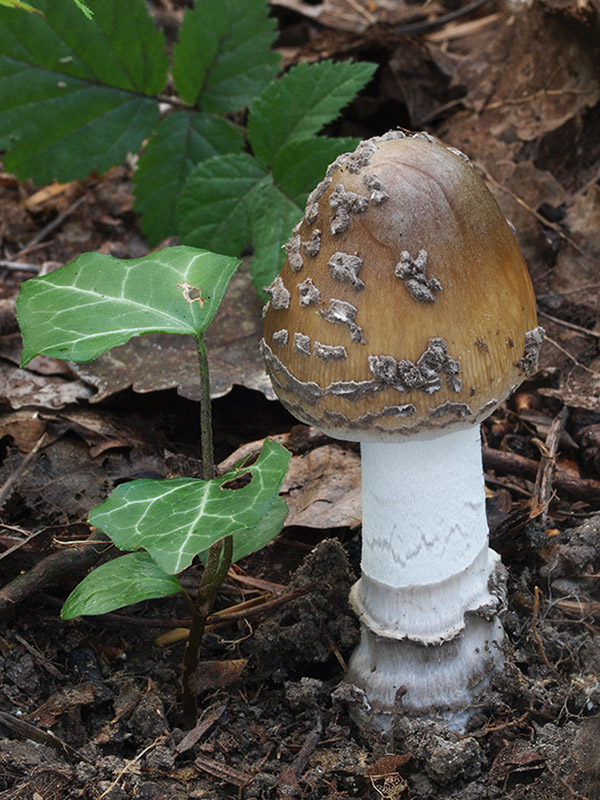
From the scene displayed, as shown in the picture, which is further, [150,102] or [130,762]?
[150,102]

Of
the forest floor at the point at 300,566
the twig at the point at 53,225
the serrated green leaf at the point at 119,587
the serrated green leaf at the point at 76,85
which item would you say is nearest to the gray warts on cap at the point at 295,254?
the serrated green leaf at the point at 119,587

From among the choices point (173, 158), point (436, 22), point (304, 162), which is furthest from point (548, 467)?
point (436, 22)

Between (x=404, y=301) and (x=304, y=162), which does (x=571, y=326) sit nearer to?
(x=304, y=162)

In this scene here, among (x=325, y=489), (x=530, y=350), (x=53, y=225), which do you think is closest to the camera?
(x=530, y=350)

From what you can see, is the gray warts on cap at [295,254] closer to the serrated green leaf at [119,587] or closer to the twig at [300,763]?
the serrated green leaf at [119,587]

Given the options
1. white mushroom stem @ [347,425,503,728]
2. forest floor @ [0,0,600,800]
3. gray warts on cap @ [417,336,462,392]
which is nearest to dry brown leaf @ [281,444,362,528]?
forest floor @ [0,0,600,800]

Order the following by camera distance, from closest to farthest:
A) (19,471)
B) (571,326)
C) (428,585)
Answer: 1. (428,585)
2. (19,471)
3. (571,326)

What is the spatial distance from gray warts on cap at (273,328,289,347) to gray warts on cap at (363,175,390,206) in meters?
0.50

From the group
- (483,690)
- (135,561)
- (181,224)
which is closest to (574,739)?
(483,690)

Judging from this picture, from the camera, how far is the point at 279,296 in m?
2.72

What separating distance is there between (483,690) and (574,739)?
0.47 m

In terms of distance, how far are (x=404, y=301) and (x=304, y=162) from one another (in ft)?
7.12

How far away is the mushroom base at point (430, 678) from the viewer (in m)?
3.07

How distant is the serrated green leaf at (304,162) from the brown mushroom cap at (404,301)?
1716mm
